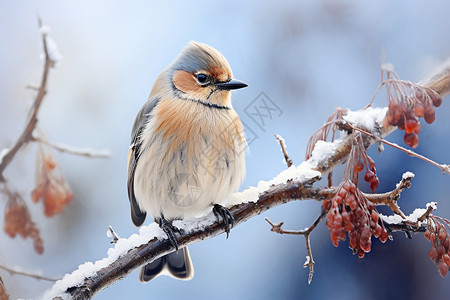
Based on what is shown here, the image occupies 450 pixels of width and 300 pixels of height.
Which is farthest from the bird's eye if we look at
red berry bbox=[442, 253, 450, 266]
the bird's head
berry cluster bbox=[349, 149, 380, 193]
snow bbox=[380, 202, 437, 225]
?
red berry bbox=[442, 253, 450, 266]

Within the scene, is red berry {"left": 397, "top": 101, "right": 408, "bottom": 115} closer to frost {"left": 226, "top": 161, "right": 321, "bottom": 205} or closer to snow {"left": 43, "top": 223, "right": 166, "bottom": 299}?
frost {"left": 226, "top": 161, "right": 321, "bottom": 205}

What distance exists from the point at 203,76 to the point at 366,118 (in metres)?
0.36

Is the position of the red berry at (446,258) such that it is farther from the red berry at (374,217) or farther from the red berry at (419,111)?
the red berry at (419,111)

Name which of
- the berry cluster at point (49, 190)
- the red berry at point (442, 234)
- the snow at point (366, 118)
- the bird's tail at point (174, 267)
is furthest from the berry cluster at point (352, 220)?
the berry cluster at point (49, 190)

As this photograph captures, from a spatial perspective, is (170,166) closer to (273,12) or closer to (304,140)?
(304,140)

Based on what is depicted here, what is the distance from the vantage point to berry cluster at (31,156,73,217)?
107 cm

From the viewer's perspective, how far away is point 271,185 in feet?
3.10

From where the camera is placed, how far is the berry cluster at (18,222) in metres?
1.02

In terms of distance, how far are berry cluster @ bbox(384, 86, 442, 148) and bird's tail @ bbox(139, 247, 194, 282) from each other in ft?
1.95

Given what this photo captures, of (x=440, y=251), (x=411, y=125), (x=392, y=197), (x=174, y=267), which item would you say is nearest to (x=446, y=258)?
(x=440, y=251)

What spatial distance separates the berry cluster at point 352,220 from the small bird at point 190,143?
0.27 metres

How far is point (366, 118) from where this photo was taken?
3.16ft

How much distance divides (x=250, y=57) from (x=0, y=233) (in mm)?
826

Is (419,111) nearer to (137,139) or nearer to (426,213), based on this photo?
(426,213)
